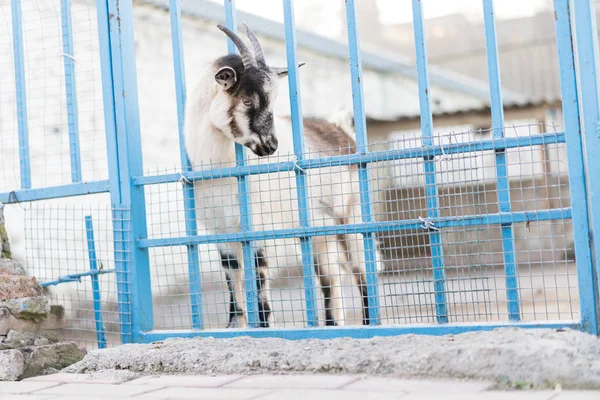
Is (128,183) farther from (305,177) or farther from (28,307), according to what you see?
(305,177)

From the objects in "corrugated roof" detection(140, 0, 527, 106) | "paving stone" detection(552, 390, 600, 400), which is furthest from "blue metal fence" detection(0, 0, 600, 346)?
"corrugated roof" detection(140, 0, 527, 106)

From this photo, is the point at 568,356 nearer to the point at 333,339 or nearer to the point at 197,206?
the point at 333,339

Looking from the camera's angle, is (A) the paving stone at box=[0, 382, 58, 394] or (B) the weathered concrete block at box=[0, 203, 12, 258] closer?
(A) the paving stone at box=[0, 382, 58, 394]

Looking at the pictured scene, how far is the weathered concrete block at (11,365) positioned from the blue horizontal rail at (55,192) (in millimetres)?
980

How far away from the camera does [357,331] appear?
328cm

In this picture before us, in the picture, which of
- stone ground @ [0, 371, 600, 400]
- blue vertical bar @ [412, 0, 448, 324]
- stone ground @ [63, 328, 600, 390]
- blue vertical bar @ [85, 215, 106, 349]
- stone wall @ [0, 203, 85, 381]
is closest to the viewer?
stone ground @ [0, 371, 600, 400]

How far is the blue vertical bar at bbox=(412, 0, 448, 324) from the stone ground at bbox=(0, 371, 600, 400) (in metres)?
0.67

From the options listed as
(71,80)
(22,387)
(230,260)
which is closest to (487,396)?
(22,387)

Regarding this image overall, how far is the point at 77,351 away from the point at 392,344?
160cm

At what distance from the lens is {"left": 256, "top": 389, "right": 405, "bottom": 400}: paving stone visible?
2359 millimetres

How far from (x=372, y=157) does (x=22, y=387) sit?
1.71 meters

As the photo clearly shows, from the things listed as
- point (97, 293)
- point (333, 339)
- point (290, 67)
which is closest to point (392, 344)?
point (333, 339)

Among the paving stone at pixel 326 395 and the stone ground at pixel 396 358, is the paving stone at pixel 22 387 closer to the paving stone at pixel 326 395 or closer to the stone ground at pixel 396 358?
the stone ground at pixel 396 358

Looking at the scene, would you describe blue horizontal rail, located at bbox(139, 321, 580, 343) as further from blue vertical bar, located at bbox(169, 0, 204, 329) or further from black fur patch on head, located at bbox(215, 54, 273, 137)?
black fur patch on head, located at bbox(215, 54, 273, 137)
